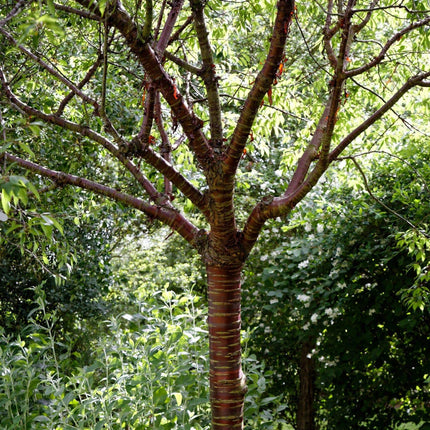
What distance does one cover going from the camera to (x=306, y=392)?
18.3 feet

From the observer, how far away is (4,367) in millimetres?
2635

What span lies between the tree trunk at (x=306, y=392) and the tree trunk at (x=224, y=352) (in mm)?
3536

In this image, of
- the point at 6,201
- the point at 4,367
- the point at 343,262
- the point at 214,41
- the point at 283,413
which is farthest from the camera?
the point at 283,413

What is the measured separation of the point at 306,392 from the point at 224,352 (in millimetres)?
3793

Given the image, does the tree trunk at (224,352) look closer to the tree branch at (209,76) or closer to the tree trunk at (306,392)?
the tree branch at (209,76)

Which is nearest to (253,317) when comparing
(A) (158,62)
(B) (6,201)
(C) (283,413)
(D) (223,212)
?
(C) (283,413)

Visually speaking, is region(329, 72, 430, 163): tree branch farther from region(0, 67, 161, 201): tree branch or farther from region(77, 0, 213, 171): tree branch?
region(0, 67, 161, 201): tree branch

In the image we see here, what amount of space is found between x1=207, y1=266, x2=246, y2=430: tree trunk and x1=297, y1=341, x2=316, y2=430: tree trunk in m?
3.54

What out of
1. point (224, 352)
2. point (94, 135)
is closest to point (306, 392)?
point (224, 352)

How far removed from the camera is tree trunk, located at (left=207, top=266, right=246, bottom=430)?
2.09m

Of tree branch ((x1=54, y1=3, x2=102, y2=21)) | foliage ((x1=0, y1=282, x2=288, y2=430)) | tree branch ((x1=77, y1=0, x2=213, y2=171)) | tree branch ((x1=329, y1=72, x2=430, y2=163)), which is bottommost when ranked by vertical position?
foliage ((x1=0, y1=282, x2=288, y2=430))

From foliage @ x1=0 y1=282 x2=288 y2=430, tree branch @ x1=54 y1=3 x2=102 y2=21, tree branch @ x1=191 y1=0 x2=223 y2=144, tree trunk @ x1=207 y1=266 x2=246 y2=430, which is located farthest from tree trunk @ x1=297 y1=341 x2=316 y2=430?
tree branch @ x1=54 y1=3 x2=102 y2=21

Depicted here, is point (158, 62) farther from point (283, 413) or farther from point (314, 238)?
point (283, 413)

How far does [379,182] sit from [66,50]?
2.55 meters
